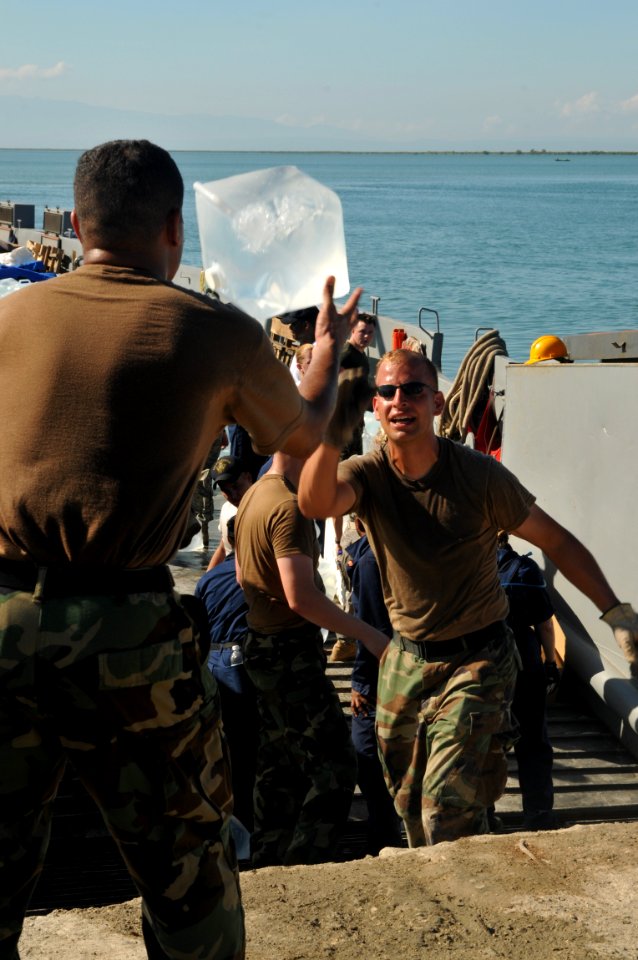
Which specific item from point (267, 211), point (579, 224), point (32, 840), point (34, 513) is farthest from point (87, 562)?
point (579, 224)

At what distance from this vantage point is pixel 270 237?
12.5 feet

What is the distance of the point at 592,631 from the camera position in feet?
20.2

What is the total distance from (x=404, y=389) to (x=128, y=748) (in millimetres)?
2100

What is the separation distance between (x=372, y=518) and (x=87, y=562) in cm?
193

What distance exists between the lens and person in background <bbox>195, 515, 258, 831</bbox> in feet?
16.3

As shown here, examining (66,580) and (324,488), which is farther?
(324,488)

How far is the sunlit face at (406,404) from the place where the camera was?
4.18 meters

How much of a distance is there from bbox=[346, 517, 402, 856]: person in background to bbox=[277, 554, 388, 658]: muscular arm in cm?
25

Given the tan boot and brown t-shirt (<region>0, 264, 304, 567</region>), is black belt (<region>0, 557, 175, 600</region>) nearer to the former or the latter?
brown t-shirt (<region>0, 264, 304, 567</region>)

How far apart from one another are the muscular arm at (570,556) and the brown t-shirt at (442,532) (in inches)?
2.3

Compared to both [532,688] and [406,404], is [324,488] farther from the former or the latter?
[532,688]

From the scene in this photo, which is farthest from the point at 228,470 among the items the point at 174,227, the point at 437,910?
the point at 174,227

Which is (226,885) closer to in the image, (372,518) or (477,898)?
(477,898)

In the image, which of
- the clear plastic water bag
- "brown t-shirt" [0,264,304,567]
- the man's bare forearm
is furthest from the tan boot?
"brown t-shirt" [0,264,304,567]
